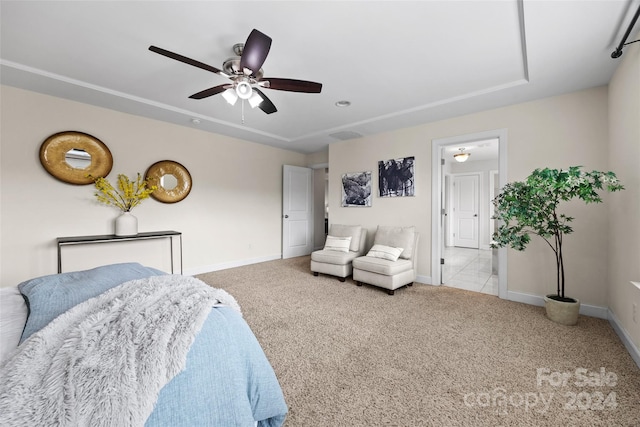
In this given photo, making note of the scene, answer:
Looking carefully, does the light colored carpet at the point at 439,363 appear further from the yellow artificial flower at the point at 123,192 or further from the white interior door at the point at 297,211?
the white interior door at the point at 297,211

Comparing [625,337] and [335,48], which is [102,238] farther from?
[625,337]

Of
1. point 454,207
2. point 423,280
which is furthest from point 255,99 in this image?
point 454,207

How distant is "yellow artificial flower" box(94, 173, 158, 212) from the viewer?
3.48 meters

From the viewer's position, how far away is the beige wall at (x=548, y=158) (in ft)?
9.09

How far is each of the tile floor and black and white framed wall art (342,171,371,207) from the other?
6.03ft

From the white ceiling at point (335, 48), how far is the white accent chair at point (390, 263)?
5.92 ft

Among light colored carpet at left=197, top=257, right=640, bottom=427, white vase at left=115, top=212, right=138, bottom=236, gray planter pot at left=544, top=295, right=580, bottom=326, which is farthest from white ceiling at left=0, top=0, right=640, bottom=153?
light colored carpet at left=197, top=257, right=640, bottom=427

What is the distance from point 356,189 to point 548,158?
106 inches

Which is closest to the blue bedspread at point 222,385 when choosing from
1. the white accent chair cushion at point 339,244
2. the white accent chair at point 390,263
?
the white accent chair at point 390,263

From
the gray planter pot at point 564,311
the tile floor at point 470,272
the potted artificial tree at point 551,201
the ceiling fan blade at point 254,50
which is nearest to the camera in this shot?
the ceiling fan blade at point 254,50

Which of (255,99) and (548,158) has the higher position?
(255,99)

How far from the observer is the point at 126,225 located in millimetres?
3506

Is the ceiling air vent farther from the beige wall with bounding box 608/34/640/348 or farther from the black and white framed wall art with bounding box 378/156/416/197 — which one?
the beige wall with bounding box 608/34/640/348

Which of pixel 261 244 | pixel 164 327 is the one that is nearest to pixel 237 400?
pixel 164 327
